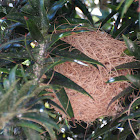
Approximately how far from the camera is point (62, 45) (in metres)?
0.90

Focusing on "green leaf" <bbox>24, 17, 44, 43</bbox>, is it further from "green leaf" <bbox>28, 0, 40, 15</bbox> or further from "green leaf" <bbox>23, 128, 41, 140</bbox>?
"green leaf" <bbox>23, 128, 41, 140</bbox>

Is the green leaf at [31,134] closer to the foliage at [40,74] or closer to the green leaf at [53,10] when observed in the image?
the foliage at [40,74]

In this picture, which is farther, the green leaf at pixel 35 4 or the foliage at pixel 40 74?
the green leaf at pixel 35 4

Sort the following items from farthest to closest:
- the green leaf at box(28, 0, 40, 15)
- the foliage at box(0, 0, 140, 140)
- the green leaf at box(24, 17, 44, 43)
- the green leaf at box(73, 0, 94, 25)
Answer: the green leaf at box(73, 0, 94, 25)
the green leaf at box(28, 0, 40, 15)
the green leaf at box(24, 17, 44, 43)
the foliage at box(0, 0, 140, 140)

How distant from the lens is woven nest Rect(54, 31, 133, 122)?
84cm

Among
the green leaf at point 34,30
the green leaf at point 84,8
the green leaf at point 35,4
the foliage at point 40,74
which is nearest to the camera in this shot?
the foliage at point 40,74

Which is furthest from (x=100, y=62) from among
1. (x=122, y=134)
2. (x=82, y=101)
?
(x=122, y=134)

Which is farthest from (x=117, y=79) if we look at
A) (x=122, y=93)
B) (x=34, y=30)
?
(x=34, y=30)

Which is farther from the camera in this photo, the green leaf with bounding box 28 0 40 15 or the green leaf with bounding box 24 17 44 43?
the green leaf with bounding box 28 0 40 15

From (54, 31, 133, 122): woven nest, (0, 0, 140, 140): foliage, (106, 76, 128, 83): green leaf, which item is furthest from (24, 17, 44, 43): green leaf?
(106, 76, 128, 83): green leaf

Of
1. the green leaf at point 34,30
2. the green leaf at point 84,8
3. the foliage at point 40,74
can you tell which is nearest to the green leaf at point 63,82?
the foliage at point 40,74

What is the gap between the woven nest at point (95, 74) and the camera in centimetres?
84

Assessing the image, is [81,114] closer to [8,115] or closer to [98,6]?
[8,115]

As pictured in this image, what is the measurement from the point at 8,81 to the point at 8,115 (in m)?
0.12
